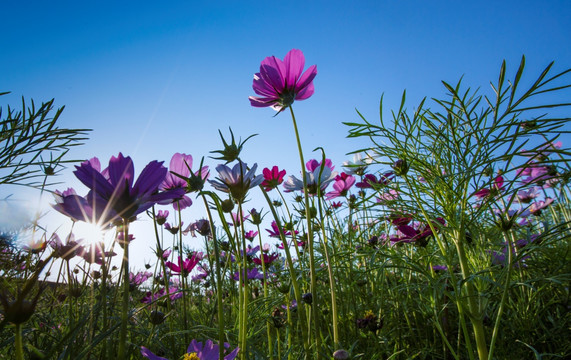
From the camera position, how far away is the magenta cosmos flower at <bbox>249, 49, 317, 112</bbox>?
809mm

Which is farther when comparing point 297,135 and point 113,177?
Result: point 297,135

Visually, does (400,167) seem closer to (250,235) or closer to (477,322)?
(477,322)

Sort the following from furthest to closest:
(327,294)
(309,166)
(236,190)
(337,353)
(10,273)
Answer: (327,294)
(309,166)
(10,273)
(236,190)
(337,353)

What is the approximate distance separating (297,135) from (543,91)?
1.63ft

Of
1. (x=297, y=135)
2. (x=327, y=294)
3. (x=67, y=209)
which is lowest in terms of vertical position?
(x=327, y=294)

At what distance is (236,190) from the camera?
0.69m

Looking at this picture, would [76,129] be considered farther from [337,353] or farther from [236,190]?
[337,353]

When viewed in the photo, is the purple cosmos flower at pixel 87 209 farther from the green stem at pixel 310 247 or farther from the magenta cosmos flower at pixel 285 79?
the magenta cosmos flower at pixel 285 79

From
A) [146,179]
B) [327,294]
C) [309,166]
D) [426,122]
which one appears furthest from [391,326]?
[146,179]

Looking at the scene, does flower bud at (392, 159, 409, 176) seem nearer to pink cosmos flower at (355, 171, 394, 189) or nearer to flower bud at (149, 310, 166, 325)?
pink cosmos flower at (355, 171, 394, 189)

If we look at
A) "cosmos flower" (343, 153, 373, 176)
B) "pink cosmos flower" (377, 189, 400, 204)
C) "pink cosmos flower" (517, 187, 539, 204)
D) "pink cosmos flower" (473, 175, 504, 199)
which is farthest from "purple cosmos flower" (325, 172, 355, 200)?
"pink cosmos flower" (517, 187, 539, 204)

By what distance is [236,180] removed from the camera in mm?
708

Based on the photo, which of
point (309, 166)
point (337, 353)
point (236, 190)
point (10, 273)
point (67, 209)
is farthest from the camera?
point (309, 166)

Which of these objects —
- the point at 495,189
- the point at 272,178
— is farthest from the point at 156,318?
the point at 495,189
